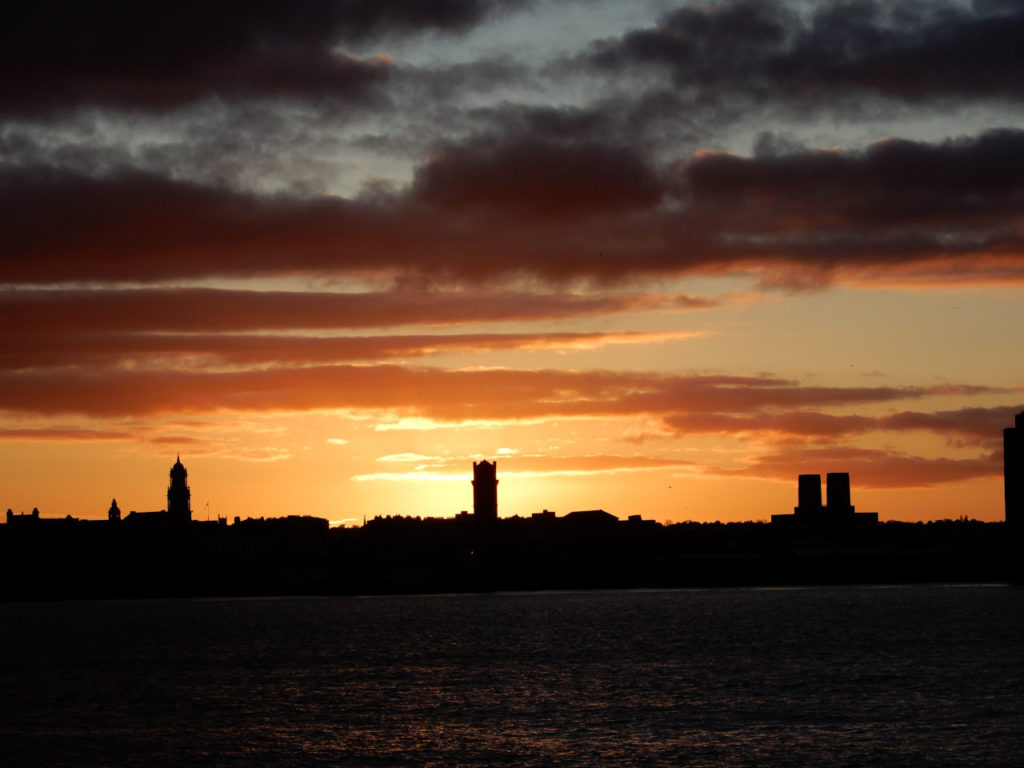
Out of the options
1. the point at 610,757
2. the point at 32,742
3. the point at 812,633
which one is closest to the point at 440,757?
the point at 610,757

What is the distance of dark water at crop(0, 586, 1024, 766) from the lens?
63.8 meters

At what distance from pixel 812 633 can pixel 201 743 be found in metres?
79.7

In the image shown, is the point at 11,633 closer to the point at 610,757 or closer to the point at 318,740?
the point at 318,740

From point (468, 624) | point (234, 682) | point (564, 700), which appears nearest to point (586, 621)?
point (468, 624)

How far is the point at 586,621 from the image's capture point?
540 ft

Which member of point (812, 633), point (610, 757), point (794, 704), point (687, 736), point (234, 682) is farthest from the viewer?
point (812, 633)

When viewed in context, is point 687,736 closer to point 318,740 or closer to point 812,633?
point 318,740

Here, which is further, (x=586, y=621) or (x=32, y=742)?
(x=586, y=621)

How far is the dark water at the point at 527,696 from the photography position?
6381 centimetres

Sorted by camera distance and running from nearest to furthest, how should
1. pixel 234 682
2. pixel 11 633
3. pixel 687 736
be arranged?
pixel 687 736
pixel 234 682
pixel 11 633

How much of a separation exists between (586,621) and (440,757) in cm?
10306

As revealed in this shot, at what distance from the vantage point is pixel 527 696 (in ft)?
275

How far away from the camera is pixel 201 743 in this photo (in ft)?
222

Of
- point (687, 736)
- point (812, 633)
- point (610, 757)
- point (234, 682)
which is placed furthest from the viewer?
point (812, 633)
